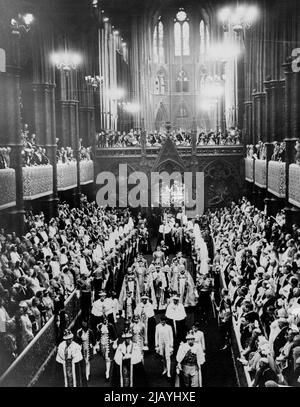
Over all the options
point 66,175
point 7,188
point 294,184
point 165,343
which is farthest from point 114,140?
point 165,343

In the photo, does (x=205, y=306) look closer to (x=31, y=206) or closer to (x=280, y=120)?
(x=31, y=206)

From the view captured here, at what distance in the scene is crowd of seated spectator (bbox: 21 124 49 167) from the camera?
23109mm

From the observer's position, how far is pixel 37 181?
77.4 feet

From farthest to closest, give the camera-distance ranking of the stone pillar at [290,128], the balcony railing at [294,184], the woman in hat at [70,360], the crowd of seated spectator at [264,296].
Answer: the stone pillar at [290,128]
the balcony railing at [294,184]
the woman in hat at [70,360]
the crowd of seated spectator at [264,296]

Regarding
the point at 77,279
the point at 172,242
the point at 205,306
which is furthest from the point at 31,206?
the point at 205,306

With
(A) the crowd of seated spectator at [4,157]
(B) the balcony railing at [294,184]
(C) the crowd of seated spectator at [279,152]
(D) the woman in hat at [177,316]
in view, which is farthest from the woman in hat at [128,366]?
(C) the crowd of seated spectator at [279,152]

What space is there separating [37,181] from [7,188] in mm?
4104

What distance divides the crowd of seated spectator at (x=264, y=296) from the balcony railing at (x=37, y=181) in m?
7.70

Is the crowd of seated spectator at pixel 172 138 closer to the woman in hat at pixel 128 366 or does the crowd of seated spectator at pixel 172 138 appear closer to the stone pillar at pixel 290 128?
the stone pillar at pixel 290 128

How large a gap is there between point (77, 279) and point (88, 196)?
20.2 meters

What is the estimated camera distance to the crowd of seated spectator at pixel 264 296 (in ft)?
31.5

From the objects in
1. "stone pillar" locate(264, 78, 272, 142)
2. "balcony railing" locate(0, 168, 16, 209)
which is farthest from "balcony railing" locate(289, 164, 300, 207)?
"balcony railing" locate(0, 168, 16, 209)

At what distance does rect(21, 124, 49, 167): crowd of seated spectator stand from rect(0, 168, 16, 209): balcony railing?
2.12 metres

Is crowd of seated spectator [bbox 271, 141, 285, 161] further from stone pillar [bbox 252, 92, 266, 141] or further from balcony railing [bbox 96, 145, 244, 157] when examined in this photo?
balcony railing [bbox 96, 145, 244, 157]
